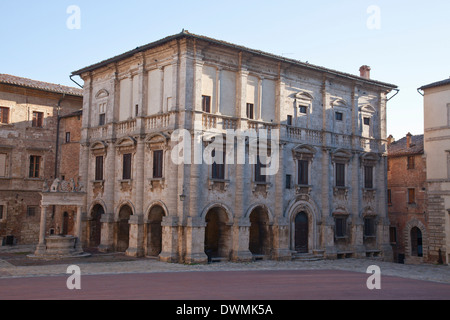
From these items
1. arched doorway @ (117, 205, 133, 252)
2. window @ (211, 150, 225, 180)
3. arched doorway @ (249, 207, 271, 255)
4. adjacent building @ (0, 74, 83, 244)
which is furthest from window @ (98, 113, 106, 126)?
arched doorway @ (249, 207, 271, 255)

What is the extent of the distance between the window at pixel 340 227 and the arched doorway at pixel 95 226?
16.1m

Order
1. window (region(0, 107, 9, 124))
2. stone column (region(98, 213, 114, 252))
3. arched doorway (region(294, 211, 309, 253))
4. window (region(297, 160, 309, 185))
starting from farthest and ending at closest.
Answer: window (region(0, 107, 9, 124)) < window (region(297, 160, 309, 185)) < arched doorway (region(294, 211, 309, 253)) < stone column (region(98, 213, 114, 252))

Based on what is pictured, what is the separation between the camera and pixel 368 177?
113 feet

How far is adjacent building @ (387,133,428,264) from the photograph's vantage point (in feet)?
123

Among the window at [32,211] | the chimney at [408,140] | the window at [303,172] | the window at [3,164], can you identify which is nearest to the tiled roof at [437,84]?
the chimney at [408,140]

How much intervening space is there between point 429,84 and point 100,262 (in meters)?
26.1

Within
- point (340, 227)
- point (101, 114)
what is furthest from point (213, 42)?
point (340, 227)

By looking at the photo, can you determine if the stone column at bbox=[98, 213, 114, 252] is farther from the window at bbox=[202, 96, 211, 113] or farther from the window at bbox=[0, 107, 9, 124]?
the window at bbox=[0, 107, 9, 124]

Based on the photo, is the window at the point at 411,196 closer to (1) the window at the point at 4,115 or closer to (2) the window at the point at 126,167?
(2) the window at the point at 126,167

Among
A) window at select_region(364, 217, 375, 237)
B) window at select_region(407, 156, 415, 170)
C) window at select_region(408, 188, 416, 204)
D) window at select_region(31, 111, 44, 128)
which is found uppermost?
window at select_region(31, 111, 44, 128)

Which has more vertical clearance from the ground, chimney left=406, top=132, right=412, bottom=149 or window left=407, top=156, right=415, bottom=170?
chimney left=406, top=132, right=412, bottom=149

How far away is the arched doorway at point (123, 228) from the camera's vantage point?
98.0ft

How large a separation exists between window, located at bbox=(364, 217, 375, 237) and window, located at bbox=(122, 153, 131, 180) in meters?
17.3
